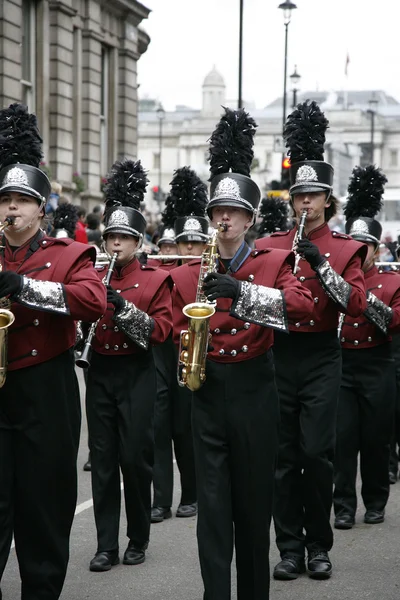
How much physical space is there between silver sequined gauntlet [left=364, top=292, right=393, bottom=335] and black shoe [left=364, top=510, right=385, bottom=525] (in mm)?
1338

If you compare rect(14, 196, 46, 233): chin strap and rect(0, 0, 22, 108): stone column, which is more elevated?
rect(0, 0, 22, 108): stone column

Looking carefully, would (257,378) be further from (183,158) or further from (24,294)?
(183,158)

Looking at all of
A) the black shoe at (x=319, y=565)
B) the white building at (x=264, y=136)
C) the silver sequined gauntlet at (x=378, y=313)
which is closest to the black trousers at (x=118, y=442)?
the black shoe at (x=319, y=565)

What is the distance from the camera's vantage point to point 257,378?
5957mm

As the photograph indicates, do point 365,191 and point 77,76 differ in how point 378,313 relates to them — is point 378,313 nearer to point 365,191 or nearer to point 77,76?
point 365,191

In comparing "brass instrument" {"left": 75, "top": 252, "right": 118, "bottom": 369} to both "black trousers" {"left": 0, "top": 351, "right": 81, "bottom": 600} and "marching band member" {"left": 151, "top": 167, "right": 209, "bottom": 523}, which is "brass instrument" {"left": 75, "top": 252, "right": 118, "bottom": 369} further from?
"marching band member" {"left": 151, "top": 167, "right": 209, "bottom": 523}

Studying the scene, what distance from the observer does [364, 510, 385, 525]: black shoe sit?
8.82 meters

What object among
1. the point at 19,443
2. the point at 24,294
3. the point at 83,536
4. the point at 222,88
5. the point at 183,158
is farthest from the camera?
the point at 222,88

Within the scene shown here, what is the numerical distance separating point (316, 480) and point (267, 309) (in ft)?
6.04

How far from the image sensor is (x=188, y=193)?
10.9m

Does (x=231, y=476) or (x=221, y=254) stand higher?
(x=221, y=254)

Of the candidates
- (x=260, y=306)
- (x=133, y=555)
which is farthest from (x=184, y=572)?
(x=260, y=306)

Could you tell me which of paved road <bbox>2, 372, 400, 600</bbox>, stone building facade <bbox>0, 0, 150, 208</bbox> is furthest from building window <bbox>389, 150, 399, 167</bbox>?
paved road <bbox>2, 372, 400, 600</bbox>

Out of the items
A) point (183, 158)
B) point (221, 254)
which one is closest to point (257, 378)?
point (221, 254)
